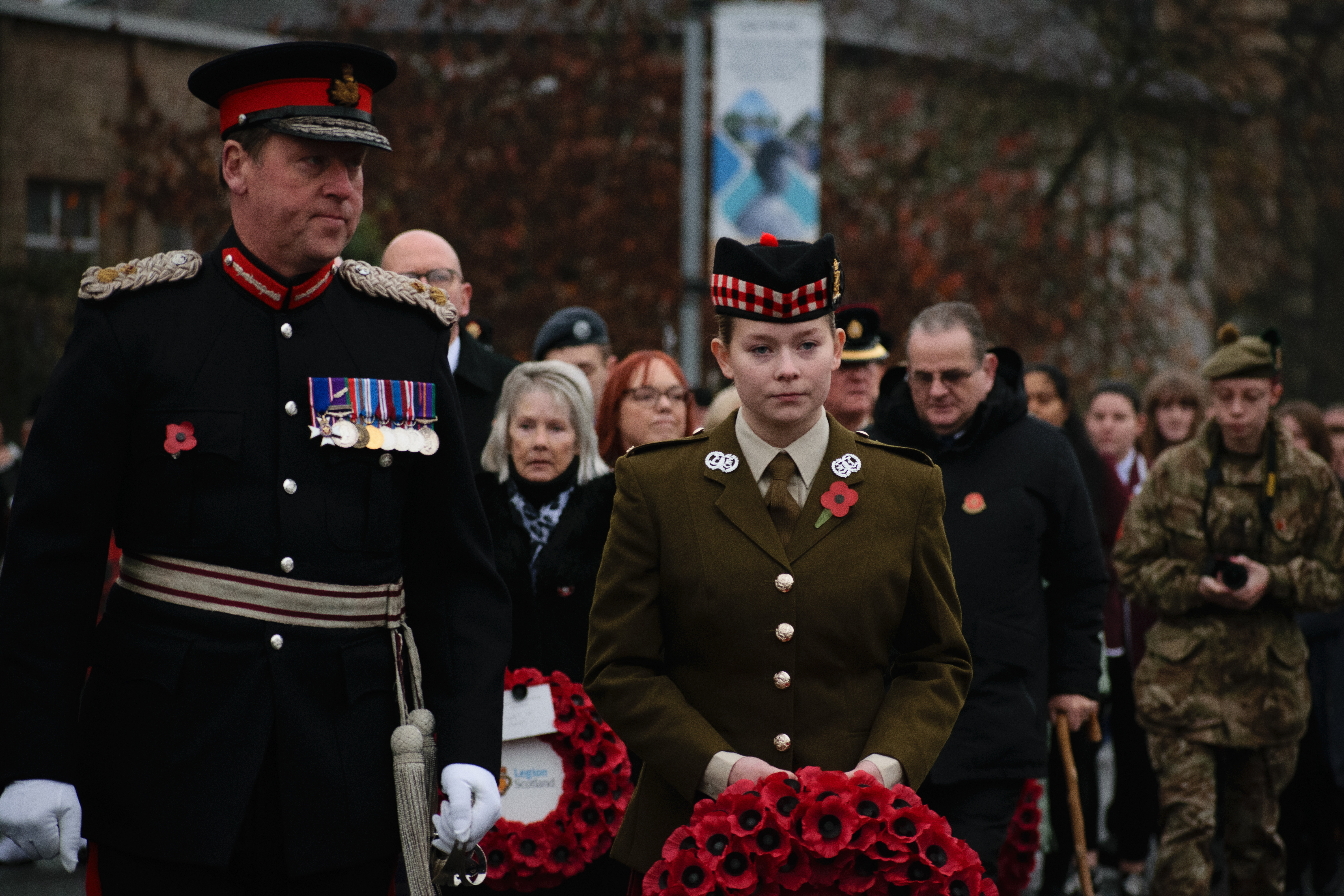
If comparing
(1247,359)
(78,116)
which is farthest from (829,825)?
(78,116)

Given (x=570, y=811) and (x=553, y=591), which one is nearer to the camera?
(x=570, y=811)

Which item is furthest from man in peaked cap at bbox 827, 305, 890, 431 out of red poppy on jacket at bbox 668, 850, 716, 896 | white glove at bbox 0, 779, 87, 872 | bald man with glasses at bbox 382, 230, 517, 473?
white glove at bbox 0, 779, 87, 872

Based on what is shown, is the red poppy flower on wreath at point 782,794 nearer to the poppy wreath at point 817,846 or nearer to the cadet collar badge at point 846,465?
the poppy wreath at point 817,846

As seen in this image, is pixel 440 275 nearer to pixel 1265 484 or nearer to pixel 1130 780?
pixel 1265 484

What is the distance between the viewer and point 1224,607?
681 centimetres

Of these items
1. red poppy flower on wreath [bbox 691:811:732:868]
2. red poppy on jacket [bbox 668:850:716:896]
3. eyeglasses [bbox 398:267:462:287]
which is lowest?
red poppy on jacket [bbox 668:850:716:896]

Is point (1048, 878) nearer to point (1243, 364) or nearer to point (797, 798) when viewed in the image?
point (1243, 364)

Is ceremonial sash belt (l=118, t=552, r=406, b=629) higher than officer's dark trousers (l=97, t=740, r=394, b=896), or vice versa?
ceremonial sash belt (l=118, t=552, r=406, b=629)

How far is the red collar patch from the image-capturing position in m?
3.18

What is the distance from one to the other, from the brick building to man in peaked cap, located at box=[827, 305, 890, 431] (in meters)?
12.4

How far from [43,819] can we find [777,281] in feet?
5.80

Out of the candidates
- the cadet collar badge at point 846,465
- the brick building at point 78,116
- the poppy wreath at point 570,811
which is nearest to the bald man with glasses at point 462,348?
the poppy wreath at point 570,811

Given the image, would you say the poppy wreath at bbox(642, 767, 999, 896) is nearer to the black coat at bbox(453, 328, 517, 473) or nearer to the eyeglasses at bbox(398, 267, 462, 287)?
the black coat at bbox(453, 328, 517, 473)

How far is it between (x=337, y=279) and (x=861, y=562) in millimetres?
1259
